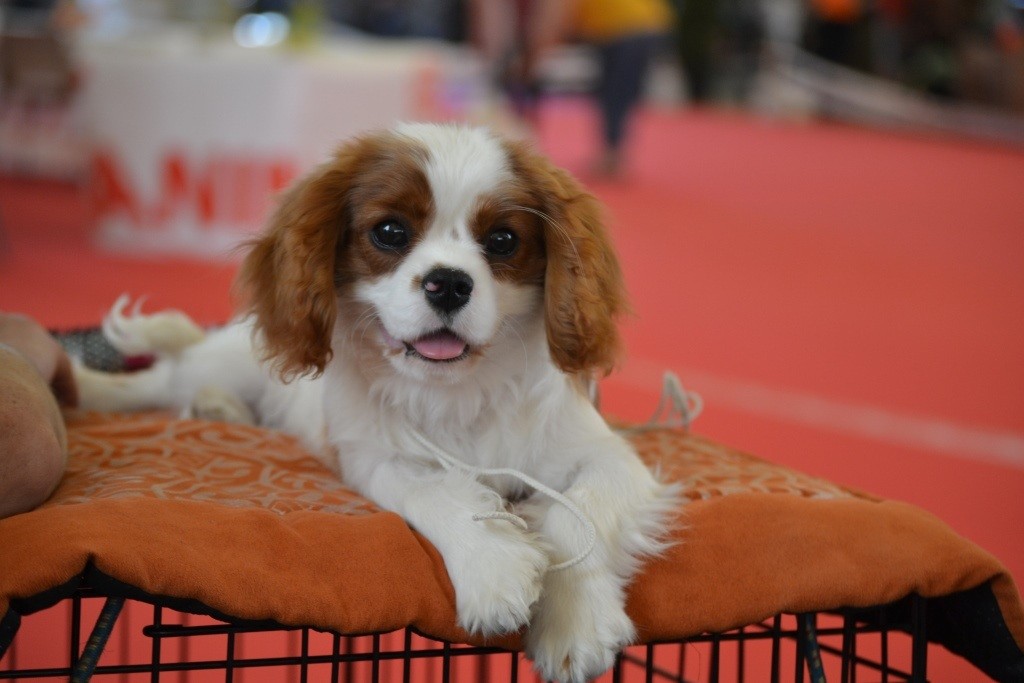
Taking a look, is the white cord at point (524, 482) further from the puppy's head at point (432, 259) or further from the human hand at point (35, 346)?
the human hand at point (35, 346)

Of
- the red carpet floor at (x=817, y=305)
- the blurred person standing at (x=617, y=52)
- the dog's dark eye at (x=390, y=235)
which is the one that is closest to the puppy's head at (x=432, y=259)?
the dog's dark eye at (x=390, y=235)

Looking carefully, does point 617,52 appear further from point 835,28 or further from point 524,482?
point 835,28

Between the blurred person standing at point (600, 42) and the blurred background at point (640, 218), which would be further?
the blurred person standing at point (600, 42)

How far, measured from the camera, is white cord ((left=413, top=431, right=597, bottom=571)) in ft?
5.65

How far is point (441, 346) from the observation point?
1840mm

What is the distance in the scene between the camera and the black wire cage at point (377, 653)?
63.4 inches

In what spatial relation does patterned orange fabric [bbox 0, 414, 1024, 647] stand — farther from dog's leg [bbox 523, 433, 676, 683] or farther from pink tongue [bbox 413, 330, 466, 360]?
pink tongue [bbox 413, 330, 466, 360]

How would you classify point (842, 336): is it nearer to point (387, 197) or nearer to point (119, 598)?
point (387, 197)

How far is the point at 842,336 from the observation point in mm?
5473

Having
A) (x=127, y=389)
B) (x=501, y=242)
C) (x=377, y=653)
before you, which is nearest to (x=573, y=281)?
(x=501, y=242)

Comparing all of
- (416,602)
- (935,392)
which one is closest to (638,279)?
(935,392)

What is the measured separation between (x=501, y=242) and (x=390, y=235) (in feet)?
0.56

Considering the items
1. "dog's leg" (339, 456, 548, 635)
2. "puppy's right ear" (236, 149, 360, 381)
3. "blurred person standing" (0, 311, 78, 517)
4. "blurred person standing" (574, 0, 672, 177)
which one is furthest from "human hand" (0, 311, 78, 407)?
"blurred person standing" (574, 0, 672, 177)

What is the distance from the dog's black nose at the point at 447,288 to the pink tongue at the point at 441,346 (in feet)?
0.25
